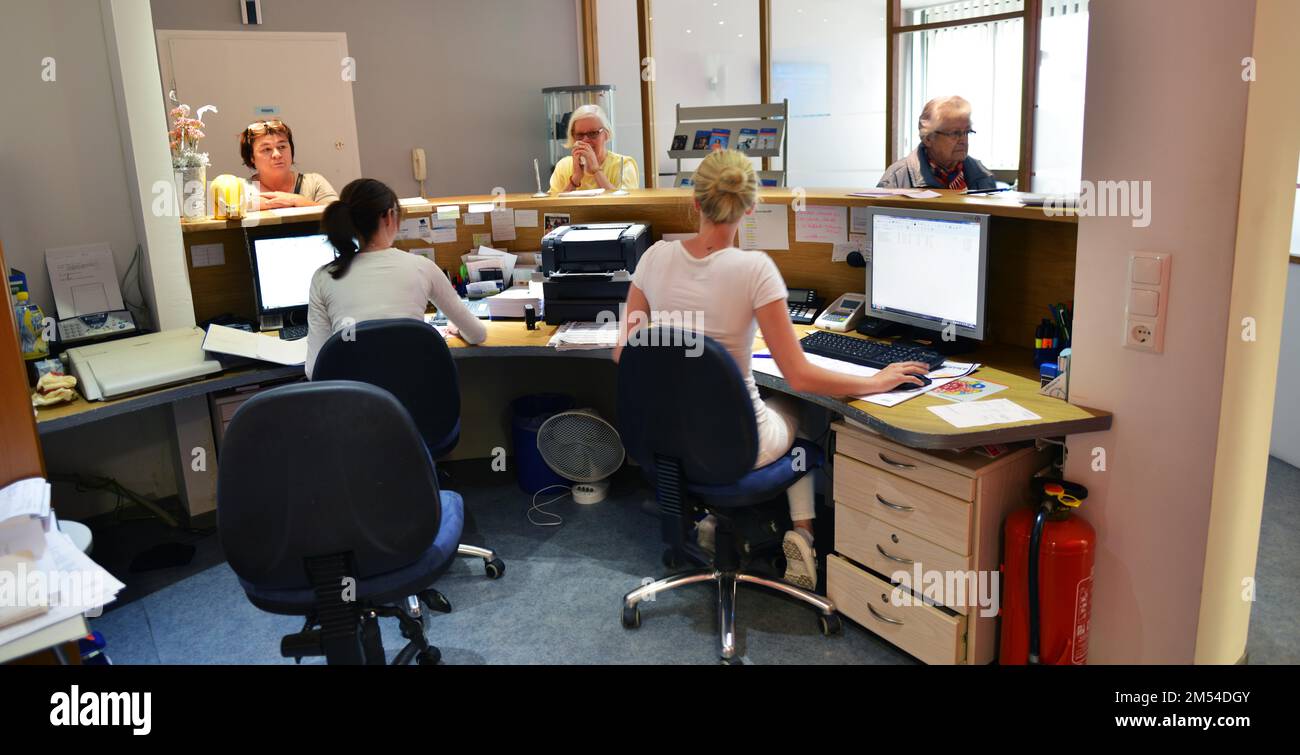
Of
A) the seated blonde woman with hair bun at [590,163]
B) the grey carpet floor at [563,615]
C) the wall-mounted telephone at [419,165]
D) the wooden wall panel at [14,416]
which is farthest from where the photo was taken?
the wall-mounted telephone at [419,165]

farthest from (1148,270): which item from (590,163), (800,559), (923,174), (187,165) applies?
(187,165)

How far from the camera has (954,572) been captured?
7.48 ft

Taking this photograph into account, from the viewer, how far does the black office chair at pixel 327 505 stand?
5.77 ft

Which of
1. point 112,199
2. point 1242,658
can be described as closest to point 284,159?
point 112,199

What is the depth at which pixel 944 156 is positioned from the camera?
4113mm

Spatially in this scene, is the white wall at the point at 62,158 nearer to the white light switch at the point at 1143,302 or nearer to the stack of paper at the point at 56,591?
the stack of paper at the point at 56,591

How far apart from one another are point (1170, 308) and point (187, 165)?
3.04m


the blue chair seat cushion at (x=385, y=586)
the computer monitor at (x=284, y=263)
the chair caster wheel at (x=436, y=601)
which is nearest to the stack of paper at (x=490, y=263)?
the computer monitor at (x=284, y=263)

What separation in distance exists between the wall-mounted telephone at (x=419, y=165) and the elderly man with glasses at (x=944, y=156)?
3.25m

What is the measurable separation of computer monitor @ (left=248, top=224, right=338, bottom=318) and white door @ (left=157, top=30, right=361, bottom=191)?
2422mm
